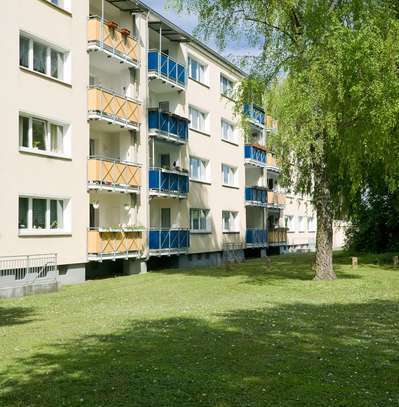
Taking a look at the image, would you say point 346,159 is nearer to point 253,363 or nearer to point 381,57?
point 381,57

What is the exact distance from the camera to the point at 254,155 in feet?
147

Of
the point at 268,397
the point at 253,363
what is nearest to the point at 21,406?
the point at 268,397

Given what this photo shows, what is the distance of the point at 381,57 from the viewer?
18.0 metres

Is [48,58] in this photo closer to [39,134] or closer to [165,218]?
[39,134]

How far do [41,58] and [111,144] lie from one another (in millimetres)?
6916

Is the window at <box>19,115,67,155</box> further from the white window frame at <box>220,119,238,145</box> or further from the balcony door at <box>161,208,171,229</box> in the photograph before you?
the white window frame at <box>220,119,238,145</box>

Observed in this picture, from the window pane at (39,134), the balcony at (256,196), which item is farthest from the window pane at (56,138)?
the balcony at (256,196)

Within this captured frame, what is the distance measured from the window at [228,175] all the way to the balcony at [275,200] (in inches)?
245

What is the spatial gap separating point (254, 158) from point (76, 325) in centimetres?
3368

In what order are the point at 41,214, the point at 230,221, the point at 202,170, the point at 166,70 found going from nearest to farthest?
1. the point at 41,214
2. the point at 166,70
3. the point at 202,170
4. the point at 230,221

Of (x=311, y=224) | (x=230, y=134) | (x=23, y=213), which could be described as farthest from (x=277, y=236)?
(x=23, y=213)

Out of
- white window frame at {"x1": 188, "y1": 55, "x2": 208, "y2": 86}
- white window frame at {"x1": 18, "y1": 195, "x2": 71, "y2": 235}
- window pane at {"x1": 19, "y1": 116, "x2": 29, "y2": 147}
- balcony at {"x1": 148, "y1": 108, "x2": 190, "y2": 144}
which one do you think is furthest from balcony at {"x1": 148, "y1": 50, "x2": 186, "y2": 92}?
white window frame at {"x1": 18, "y1": 195, "x2": 71, "y2": 235}

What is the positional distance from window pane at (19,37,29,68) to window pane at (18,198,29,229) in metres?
5.27

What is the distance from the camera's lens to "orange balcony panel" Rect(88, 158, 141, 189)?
25.3m
